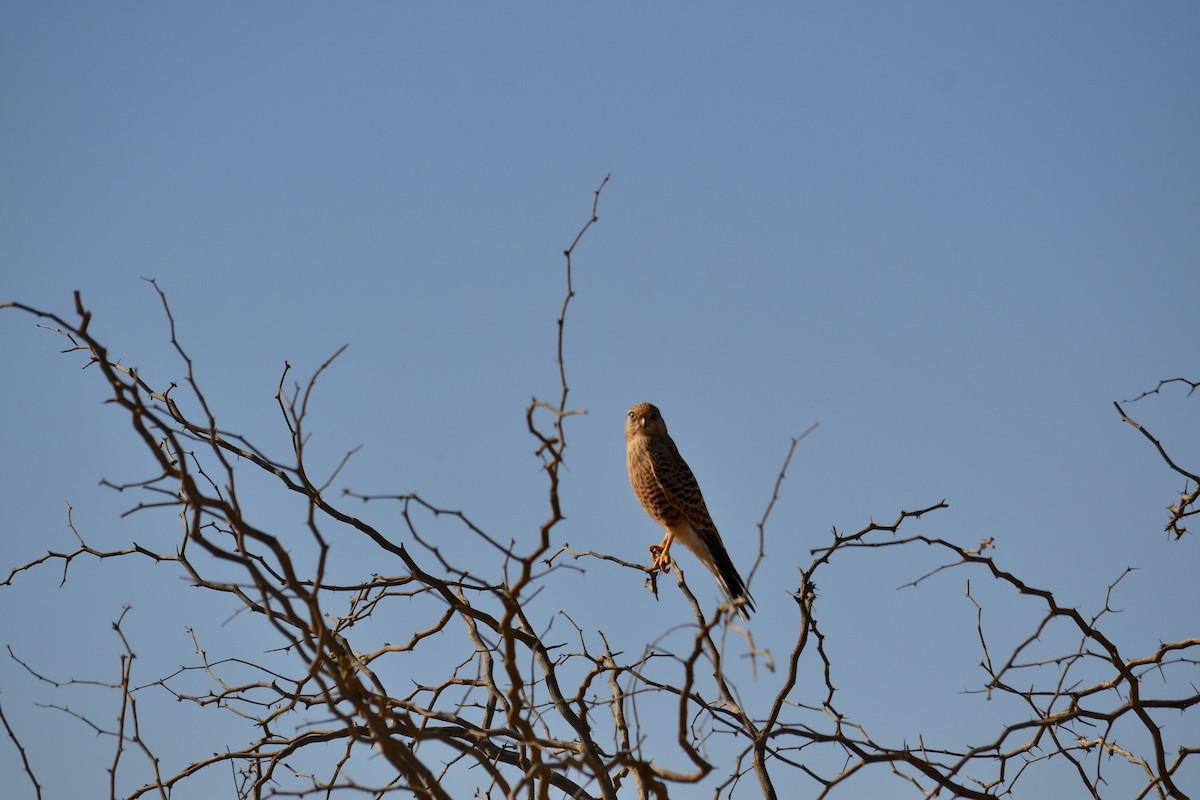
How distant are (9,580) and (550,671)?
74.8 inches

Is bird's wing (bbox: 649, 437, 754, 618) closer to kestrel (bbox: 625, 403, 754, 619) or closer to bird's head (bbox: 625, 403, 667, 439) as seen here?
kestrel (bbox: 625, 403, 754, 619)

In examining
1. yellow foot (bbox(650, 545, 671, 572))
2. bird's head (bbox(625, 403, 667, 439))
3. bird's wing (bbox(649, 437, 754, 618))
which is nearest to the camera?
yellow foot (bbox(650, 545, 671, 572))

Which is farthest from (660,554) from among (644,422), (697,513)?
(644,422)

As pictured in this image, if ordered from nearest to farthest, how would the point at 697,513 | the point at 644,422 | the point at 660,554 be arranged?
the point at 660,554
the point at 697,513
the point at 644,422

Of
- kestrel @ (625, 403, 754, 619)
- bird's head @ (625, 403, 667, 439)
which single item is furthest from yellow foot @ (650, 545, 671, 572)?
bird's head @ (625, 403, 667, 439)

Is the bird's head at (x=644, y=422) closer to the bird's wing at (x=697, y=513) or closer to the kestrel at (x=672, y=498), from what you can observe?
the kestrel at (x=672, y=498)

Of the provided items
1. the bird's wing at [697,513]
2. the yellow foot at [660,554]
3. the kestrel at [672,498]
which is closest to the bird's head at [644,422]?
the kestrel at [672,498]

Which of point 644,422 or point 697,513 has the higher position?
point 644,422

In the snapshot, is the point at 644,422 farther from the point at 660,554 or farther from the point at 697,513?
the point at 660,554

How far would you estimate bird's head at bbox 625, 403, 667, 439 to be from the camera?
7598 mm

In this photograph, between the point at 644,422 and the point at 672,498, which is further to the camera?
the point at 644,422

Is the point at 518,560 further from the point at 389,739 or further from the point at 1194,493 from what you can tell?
the point at 1194,493

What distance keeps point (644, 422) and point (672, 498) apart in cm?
71

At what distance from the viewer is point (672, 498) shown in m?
7.08
